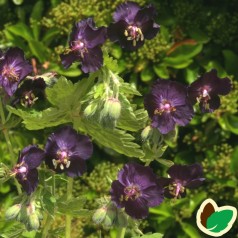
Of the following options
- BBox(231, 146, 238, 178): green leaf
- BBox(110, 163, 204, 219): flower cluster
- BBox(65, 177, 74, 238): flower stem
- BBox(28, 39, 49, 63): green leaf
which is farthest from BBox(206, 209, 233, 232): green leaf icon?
BBox(28, 39, 49, 63): green leaf

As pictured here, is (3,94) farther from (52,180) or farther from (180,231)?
(180,231)

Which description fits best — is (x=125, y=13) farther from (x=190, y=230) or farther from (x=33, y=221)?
(x=190, y=230)

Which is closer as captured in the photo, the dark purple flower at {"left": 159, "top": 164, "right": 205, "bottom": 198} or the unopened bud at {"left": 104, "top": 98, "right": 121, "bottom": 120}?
the unopened bud at {"left": 104, "top": 98, "right": 121, "bottom": 120}

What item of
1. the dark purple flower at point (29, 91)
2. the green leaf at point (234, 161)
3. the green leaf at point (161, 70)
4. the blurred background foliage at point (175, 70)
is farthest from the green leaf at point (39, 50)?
the dark purple flower at point (29, 91)

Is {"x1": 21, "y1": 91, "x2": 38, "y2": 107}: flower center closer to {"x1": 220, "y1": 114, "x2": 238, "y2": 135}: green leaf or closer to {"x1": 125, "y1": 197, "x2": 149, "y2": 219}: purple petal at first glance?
{"x1": 125, "y1": 197, "x2": 149, "y2": 219}: purple petal

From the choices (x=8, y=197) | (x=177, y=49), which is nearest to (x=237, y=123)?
(x=177, y=49)

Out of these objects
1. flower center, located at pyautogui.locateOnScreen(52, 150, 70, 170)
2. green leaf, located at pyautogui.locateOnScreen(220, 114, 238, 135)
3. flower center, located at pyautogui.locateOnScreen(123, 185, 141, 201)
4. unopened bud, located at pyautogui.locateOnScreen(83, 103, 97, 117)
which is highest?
unopened bud, located at pyautogui.locateOnScreen(83, 103, 97, 117)

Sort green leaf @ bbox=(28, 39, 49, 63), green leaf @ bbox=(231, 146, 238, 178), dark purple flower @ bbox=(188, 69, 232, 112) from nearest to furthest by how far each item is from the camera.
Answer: dark purple flower @ bbox=(188, 69, 232, 112), green leaf @ bbox=(231, 146, 238, 178), green leaf @ bbox=(28, 39, 49, 63)

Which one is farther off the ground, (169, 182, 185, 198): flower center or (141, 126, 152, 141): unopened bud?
(141, 126, 152, 141): unopened bud

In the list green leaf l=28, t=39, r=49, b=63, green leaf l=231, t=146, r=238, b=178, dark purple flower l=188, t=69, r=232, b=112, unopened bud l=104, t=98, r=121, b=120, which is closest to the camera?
unopened bud l=104, t=98, r=121, b=120
